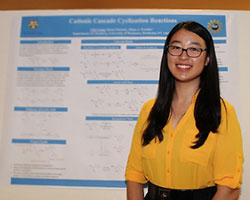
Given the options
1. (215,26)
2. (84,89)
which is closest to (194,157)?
(84,89)

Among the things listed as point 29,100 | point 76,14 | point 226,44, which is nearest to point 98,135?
point 29,100

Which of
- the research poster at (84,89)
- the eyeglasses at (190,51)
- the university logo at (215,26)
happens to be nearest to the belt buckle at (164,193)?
the research poster at (84,89)

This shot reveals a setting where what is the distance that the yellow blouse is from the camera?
3.18 ft

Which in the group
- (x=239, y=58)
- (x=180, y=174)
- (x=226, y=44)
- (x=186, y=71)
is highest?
(x=226, y=44)

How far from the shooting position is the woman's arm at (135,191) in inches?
46.6

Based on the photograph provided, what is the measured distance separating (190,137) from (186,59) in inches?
15.9

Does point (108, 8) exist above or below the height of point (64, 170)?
above

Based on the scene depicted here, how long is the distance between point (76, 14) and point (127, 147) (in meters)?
1.15

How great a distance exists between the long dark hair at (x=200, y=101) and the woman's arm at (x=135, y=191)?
26cm

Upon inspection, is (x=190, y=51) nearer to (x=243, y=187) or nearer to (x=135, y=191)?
(x=135, y=191)

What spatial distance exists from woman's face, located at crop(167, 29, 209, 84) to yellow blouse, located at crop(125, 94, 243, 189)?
184 millimetres

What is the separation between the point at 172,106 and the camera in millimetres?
1203

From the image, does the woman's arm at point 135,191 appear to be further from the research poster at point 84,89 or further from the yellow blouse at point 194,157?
the research poster at point 84,89

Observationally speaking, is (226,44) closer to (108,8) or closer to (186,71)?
(186,71)
